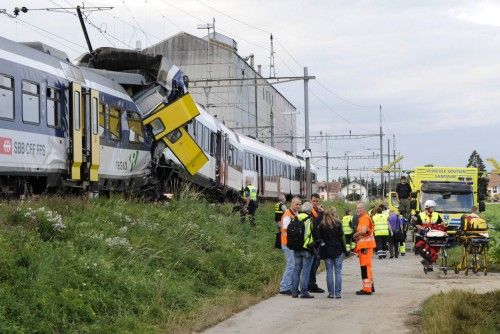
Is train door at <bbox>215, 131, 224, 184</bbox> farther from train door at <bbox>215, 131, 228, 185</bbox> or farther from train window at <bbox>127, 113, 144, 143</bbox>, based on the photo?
train window at <bbox>127, 113, 144, 143</bbox>

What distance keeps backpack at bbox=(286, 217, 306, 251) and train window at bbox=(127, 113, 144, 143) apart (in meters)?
7.95

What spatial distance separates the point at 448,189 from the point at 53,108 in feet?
56.3

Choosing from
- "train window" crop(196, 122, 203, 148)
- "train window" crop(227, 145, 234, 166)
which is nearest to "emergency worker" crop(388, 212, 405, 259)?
"train window" crop(196, 122, 203, 148)

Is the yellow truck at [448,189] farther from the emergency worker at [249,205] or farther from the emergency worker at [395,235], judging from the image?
the emergency worker at [249,205]

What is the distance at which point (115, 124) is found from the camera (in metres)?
20.5

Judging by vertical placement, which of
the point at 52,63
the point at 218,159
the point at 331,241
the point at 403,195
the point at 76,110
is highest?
the point at 52,63

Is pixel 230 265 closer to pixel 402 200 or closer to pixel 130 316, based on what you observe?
pixel 130 316

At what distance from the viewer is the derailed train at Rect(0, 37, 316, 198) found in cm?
1577

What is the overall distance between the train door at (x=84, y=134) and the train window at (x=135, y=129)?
2465 millimetres

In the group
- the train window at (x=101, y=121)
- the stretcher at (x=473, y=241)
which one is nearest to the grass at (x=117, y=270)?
the train window at (x=101, y=121)

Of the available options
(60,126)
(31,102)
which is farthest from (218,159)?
(31,102)

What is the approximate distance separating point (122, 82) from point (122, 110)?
1.82 metres

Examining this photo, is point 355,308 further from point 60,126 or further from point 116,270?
point 60,126

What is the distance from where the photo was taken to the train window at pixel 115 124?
66.5 feet
